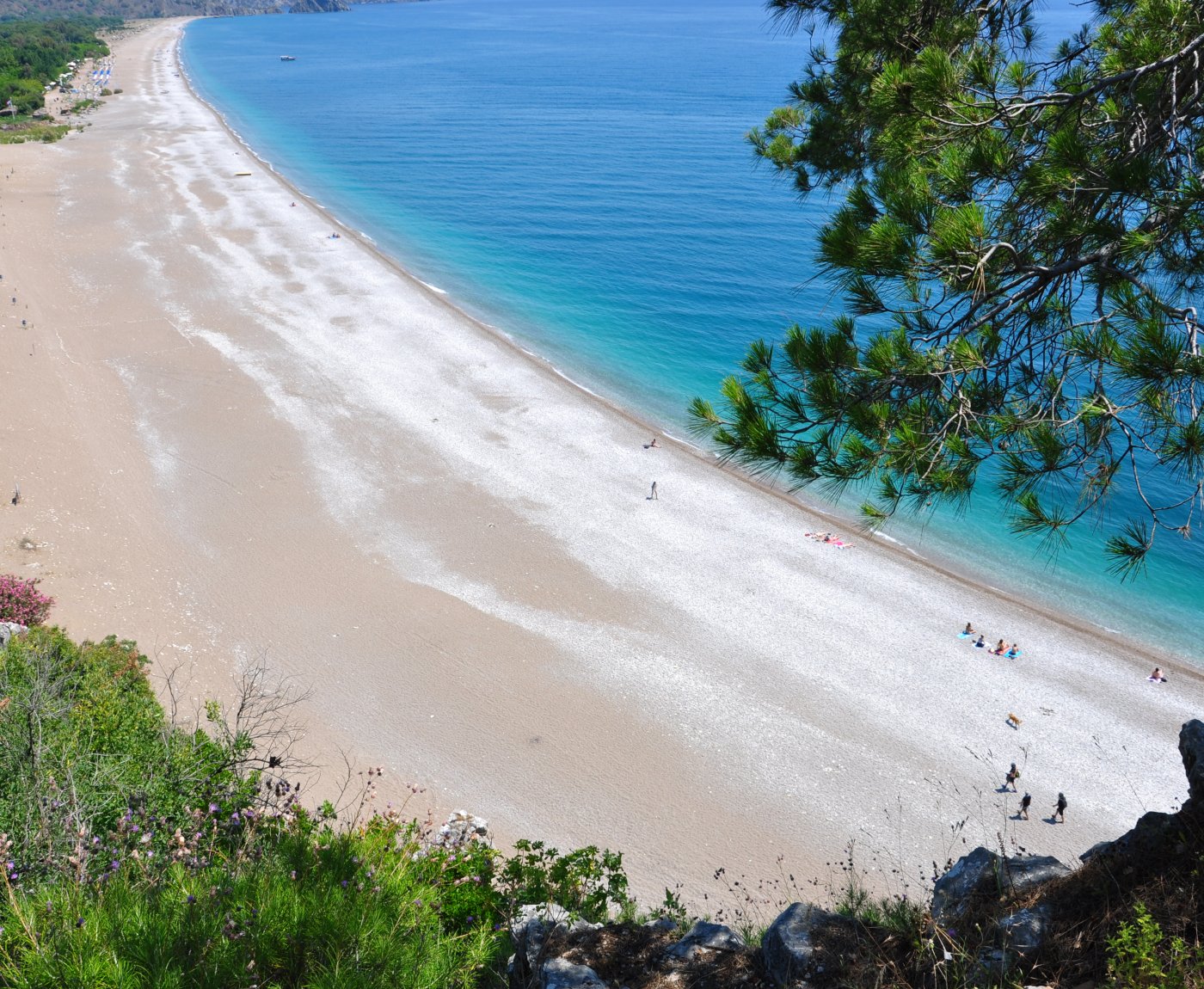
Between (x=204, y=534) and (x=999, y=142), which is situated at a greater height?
(x=999, y=142)

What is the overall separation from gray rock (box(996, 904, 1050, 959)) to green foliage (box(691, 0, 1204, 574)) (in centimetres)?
238

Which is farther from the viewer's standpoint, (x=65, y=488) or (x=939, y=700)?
(x=65, y=488)

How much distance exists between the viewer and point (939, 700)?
15.6m

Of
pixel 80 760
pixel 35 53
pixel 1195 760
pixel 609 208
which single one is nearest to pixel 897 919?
pixel 1195 760

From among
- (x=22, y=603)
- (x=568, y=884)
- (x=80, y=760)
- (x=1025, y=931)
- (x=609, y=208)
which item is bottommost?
(x=22, y=603)

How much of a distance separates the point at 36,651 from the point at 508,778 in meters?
6.75

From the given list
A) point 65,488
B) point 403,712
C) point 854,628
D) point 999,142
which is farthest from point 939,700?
point 65,488

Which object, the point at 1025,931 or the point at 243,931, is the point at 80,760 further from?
the point at 1025,931

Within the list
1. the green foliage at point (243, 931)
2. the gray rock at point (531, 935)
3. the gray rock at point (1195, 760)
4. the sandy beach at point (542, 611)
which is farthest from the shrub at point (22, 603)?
the gray rock at point (1195, 760)

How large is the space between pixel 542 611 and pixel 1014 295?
12188 mm

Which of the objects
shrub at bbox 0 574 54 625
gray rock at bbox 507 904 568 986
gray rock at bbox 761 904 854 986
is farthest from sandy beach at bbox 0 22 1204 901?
gray rock at bbox 761 904 854 986

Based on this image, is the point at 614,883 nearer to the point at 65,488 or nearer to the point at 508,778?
the point at 508,778

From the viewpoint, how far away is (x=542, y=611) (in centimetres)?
1723

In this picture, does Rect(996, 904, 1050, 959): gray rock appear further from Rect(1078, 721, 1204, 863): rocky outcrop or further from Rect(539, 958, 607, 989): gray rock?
Rect(539, 958, 607, 989): gray rock
